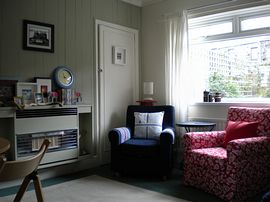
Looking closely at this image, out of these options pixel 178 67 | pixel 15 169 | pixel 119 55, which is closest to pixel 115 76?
pixel 119 55

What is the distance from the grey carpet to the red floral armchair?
38 cm

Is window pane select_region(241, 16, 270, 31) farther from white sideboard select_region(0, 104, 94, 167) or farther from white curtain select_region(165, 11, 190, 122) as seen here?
white sideboard select_region(0, 104, 94, 167)

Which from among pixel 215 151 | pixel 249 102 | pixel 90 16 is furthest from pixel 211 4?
pixel 215 151

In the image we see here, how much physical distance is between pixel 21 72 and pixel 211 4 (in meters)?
2.64

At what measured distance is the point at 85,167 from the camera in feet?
12.6

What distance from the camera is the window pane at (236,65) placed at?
3591 millimetres

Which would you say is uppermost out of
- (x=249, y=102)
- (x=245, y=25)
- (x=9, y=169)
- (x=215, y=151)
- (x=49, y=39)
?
(x=245, y=25)

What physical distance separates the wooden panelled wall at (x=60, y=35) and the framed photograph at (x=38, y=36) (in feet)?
0.18

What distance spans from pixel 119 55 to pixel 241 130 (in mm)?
2157

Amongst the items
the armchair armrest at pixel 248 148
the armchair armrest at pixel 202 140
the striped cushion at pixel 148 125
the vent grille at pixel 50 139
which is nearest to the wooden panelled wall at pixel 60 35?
the vent grille at pixel 50 139

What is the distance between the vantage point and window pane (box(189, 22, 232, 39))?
12.6ft

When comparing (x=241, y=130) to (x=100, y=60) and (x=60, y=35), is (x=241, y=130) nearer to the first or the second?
(x=100, y=60)

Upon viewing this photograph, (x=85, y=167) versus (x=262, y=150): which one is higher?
(x=262, y=150)

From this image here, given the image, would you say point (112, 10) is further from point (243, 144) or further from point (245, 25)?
point (243, 144)
